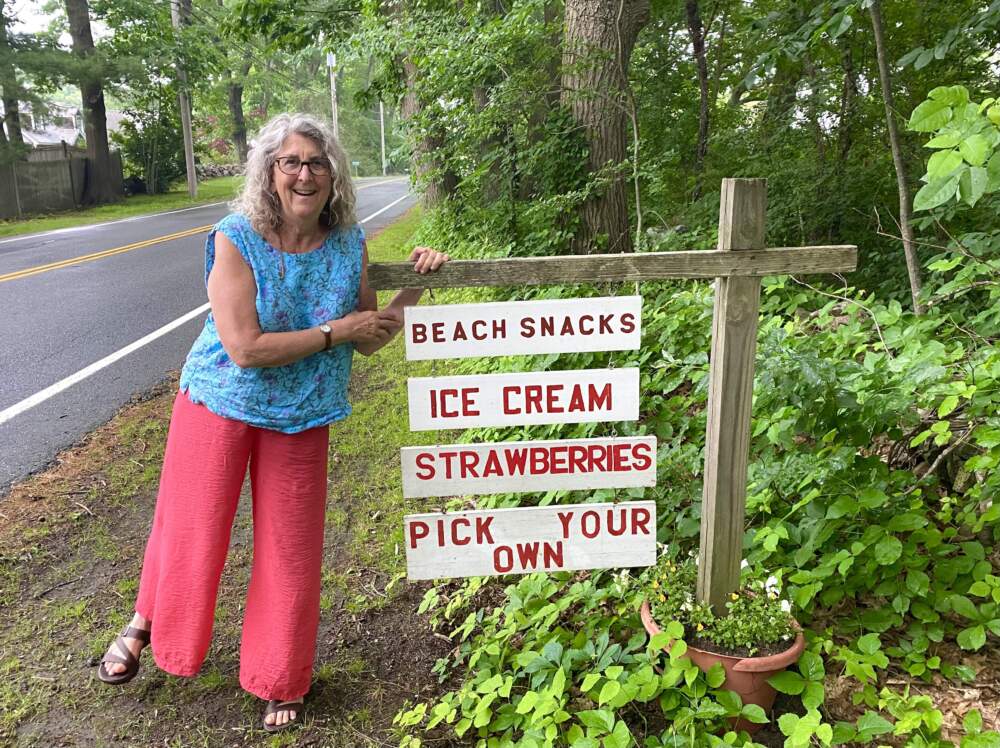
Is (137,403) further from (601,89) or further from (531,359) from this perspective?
(601,89)

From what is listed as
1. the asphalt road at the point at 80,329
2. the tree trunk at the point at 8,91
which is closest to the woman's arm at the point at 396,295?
the asphalt road at the point at 80,329

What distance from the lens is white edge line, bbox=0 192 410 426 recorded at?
16.8 ft

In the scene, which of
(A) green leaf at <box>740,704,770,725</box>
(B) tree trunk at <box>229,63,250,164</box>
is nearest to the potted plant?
(A) green leaf at <box>740,704,770,725</box>

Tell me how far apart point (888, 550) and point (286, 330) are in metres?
2.10

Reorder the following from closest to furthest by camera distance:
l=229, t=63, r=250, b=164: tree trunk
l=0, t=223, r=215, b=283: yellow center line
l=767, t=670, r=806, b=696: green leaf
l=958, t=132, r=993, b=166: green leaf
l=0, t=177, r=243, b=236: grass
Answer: l=958, t=132, r=993, b=166: green leaf, l=767, t=670, r=806, b=696: green leaf, l=0, t=223, r=215, b=283: yellow center line, l=0, t=177, r=243, b=236: grass, l=229, t=63, r=250, b=164: tree trunk

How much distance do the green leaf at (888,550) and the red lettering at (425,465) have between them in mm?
1518

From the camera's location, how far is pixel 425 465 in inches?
95.7

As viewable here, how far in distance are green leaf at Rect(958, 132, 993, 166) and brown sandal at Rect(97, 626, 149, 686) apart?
10.1 feet

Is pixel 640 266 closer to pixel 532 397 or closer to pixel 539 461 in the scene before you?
pixel 532 397

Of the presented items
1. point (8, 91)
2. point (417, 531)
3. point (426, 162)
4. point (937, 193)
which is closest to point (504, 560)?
point (417, 531)

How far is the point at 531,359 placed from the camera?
4.32 meters

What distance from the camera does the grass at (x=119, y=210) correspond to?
17.6m

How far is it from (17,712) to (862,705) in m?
2.84

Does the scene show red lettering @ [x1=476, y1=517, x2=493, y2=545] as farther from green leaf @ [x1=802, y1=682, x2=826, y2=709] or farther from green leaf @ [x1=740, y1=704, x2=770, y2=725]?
green leaf @ [x1=802, y1=682, x2=826, y2=709]
